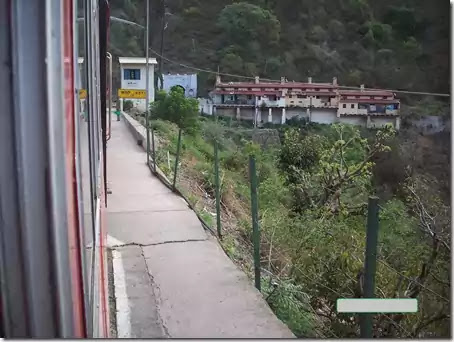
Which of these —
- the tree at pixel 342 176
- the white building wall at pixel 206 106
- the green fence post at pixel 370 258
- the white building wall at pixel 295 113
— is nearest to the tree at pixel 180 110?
the white building wall at pixel 206 106

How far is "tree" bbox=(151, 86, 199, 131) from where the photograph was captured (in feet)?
41.9

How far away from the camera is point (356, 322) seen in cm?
279

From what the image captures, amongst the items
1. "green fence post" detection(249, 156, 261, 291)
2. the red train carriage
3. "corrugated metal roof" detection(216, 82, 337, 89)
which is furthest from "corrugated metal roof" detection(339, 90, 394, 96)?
the red train carriage

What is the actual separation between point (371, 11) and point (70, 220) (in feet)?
17.9

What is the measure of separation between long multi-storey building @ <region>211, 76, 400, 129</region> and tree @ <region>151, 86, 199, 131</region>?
82.5 inches

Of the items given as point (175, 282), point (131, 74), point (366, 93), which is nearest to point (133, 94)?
point (131, 74)

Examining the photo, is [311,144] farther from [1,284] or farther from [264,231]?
[1,284]

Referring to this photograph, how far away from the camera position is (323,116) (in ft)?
25.7

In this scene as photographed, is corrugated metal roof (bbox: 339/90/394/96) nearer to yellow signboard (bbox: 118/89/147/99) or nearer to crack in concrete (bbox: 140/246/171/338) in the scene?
crack in concrete (bbox: 140/246/171/338)

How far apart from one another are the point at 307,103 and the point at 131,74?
6.81 metres

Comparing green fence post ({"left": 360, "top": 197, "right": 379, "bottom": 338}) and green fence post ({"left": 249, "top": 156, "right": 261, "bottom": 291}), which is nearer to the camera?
green fence post ({"left": 360, "top": 197, "right": 379, "bottom": 338})

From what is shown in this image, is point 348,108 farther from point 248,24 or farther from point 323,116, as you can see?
point 248,24

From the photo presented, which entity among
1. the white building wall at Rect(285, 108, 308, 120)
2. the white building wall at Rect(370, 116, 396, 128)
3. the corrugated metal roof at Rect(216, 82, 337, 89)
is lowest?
the white building wall at Rect(370, 116, 396, 128)

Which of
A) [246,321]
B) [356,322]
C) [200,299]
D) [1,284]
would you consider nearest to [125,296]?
[200,299]
